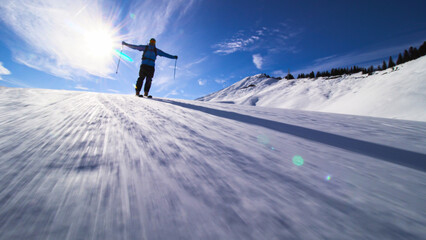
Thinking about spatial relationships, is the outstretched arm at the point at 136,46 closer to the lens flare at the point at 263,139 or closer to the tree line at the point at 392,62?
the lens flare at the point at 263,139

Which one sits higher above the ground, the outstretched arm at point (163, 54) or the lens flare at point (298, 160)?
the outstretched arm at point (163, 54)

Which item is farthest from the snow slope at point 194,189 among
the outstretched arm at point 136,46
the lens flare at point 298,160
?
the outstretched arm at point 136,46

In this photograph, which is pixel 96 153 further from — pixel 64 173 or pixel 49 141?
pixel 49 141

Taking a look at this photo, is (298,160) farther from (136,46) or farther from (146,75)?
(136,46)

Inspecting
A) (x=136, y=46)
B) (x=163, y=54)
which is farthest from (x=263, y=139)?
(x=136, y=46)

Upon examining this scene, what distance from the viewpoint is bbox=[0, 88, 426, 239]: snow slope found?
16.1 inches

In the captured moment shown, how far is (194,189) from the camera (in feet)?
1.83

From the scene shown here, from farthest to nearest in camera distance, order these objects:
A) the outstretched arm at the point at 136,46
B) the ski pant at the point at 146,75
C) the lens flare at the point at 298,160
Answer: the outstretched arm at the point at 136,46, the ski pant at the point at 146,75, the lens flare at the point at 298,160

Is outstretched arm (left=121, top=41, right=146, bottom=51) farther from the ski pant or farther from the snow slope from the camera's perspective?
the snow slope

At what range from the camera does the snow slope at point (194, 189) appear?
41 centimetres

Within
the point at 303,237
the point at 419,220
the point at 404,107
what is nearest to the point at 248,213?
the point at 303,237

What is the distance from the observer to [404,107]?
7258mm

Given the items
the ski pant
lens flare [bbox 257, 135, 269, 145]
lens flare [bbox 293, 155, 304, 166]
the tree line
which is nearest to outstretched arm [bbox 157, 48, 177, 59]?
the ski pant

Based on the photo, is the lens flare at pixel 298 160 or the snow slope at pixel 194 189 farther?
the lens flare at pixel 298 160
